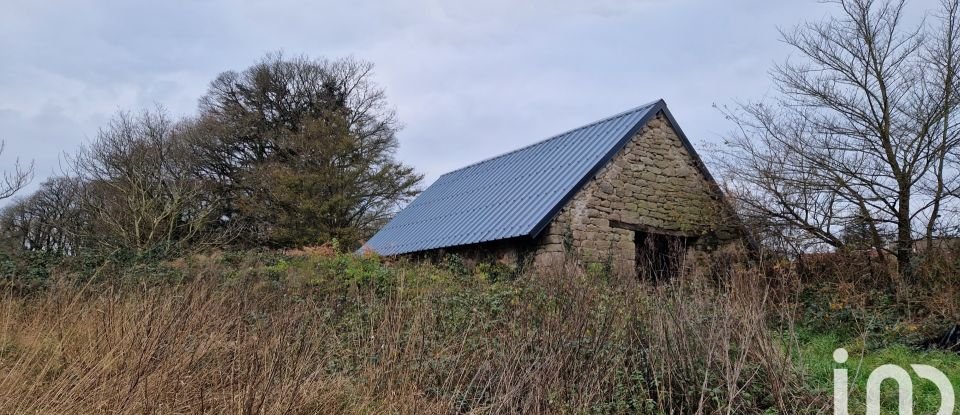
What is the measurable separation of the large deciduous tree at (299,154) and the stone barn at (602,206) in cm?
821

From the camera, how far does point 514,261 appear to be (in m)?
10.8

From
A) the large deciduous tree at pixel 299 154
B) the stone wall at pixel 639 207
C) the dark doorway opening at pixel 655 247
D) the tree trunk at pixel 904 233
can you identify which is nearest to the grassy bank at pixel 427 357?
the tree trunk at pixel 904 233

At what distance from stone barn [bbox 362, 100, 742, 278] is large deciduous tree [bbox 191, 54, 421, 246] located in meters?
8.21

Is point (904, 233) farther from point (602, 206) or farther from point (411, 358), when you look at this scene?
point (411, 358)

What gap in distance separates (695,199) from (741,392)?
881cm

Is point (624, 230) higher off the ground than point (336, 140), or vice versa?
point (336, 140)

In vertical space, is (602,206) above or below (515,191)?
below

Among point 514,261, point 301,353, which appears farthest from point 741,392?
point 514,261

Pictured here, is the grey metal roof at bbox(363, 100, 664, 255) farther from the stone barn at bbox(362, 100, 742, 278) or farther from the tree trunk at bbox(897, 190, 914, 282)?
the tree trunk at bbox(897, 190, 914, 282)

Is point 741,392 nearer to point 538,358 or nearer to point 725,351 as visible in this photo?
point 725,351

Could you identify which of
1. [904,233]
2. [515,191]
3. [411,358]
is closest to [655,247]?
[515,191]

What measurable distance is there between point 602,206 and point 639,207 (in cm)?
97

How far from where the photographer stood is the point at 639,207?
1170 cm

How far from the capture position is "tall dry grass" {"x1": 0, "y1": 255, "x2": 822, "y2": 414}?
317 cm
